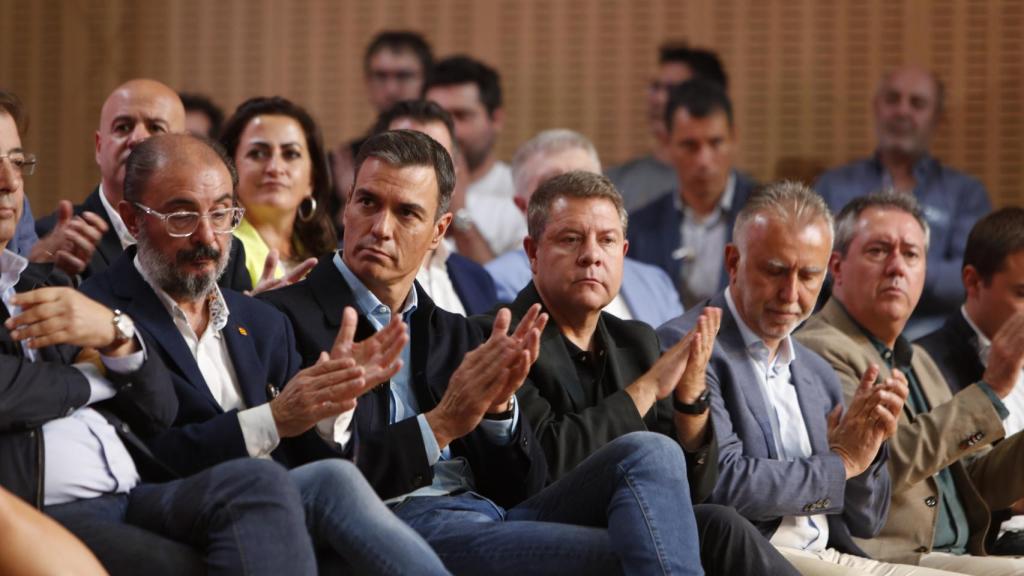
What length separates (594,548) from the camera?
2641 millimetres

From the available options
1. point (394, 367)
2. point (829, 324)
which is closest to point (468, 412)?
point (394, 367)

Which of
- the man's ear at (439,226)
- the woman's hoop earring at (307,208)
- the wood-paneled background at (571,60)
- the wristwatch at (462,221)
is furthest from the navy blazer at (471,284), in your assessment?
the wood-paneled background at (571,60)

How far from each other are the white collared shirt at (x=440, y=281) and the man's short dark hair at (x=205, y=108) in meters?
1.26

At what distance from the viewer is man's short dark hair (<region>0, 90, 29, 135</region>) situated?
2.90 meters

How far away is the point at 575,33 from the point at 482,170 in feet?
2.75

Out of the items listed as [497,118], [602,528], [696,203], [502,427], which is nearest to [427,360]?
[502,427]

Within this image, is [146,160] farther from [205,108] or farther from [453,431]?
[205,108]

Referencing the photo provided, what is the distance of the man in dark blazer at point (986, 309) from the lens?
388 cm

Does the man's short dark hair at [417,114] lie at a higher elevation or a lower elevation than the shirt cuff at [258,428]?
higher

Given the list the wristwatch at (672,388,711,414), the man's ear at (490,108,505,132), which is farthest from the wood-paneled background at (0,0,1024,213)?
the wristwatch at (672,388,711,414)

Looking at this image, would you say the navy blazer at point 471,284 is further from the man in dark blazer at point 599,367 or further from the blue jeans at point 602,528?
the blue jeans at point 602,528

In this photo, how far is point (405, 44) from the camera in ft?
17.7

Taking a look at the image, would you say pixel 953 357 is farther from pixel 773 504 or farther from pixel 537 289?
pixel 537 289

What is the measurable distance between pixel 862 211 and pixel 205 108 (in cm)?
223
